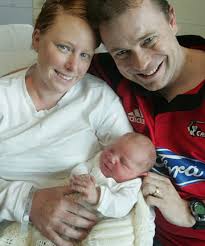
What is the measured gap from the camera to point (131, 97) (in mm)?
1499

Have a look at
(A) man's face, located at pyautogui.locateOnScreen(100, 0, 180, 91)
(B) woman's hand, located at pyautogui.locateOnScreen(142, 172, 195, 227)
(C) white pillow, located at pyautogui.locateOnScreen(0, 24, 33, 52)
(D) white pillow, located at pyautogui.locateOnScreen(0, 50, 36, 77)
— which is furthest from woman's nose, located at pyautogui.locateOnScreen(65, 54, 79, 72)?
(C) white pillow, located at pyautogui.locateOnScreen(0, 24, 33, 52)

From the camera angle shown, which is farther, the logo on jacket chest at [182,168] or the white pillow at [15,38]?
the white pillow at [15,38]

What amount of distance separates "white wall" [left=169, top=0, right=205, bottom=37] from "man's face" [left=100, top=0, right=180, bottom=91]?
1.19 metres

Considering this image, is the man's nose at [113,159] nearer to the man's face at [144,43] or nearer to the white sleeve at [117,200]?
the white sleeve at [117,200]

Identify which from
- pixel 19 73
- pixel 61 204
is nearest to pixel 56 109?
pixel 19 73

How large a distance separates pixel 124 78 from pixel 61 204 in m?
0.54

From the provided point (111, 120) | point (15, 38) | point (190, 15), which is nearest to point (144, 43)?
point (111, 120)

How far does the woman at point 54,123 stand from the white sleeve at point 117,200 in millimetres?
Answer: 93

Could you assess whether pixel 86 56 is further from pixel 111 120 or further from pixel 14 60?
pixel 14 60

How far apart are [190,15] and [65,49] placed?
4.60 ft

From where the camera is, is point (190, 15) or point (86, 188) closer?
point (86, 188)

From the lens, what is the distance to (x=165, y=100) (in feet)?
4.72

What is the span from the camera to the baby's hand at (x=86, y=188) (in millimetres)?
1194

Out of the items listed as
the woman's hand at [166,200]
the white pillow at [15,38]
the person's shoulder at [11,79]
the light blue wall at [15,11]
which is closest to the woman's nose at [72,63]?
the person's shoulder at [11,79]
